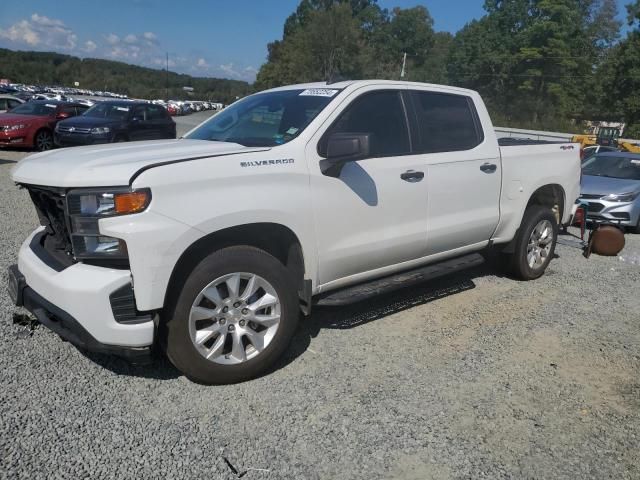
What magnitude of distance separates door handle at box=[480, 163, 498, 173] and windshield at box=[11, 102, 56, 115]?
15.6 meters

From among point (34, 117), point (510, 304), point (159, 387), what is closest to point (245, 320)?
point (159, 387)

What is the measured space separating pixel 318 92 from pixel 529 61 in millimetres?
71648

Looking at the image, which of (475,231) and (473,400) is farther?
(475,231)

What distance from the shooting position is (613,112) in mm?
56188

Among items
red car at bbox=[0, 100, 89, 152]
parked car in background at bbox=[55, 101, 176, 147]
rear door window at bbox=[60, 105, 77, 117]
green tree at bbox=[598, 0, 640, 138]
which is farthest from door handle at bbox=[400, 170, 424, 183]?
green tree at bbox=[598, 0, 640, 138]

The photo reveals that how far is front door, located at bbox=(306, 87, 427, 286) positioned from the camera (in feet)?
12.2

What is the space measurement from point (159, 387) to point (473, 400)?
6.40 feet

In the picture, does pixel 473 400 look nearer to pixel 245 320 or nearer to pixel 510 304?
pixel 245 320

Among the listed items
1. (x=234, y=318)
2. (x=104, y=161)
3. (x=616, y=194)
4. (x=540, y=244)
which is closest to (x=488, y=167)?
(x=540, y=244)

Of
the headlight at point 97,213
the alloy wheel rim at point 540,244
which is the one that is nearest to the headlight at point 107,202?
the headlight at point 97,213

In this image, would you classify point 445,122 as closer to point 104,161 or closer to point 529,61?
point 104,161

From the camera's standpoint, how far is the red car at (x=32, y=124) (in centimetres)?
1548

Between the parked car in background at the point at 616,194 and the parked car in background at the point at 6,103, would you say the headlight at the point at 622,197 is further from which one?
the parked car in background at the point at 6,103

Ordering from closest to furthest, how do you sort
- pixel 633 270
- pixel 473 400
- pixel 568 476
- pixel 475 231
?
pixel 568 476 < pixel 473 400 < pixel 475 231 < pixel 633 270
